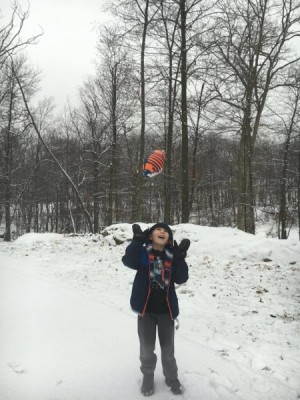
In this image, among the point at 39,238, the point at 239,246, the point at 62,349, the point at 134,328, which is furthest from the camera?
the point at 39,238

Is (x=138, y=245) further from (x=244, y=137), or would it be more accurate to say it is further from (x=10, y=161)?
(x=10, y=161)

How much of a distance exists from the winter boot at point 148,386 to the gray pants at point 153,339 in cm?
6

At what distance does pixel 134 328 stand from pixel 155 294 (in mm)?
2042

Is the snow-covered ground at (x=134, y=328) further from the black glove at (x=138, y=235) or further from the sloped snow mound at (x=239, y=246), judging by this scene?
the black glove at (x=138, y=235)

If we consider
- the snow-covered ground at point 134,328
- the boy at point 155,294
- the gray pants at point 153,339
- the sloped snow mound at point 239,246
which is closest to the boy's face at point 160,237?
the boy at point 155,294

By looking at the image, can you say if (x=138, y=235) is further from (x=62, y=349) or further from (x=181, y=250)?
(x=62, y=349)

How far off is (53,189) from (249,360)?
3295 cm

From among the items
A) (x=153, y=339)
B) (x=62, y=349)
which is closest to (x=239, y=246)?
(x=62, y=349)

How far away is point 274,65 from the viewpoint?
47.3 ft

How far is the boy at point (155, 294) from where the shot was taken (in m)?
3.35

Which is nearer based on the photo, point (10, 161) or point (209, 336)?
point (209, 336)

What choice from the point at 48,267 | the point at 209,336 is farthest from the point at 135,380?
the point at 48,267

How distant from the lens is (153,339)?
133 inches

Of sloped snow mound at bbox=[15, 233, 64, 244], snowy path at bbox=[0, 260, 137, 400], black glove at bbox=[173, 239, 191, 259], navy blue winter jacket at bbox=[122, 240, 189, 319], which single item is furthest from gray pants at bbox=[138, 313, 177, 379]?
sloped snow mound at bbox=[15, 233, 64, 244]
